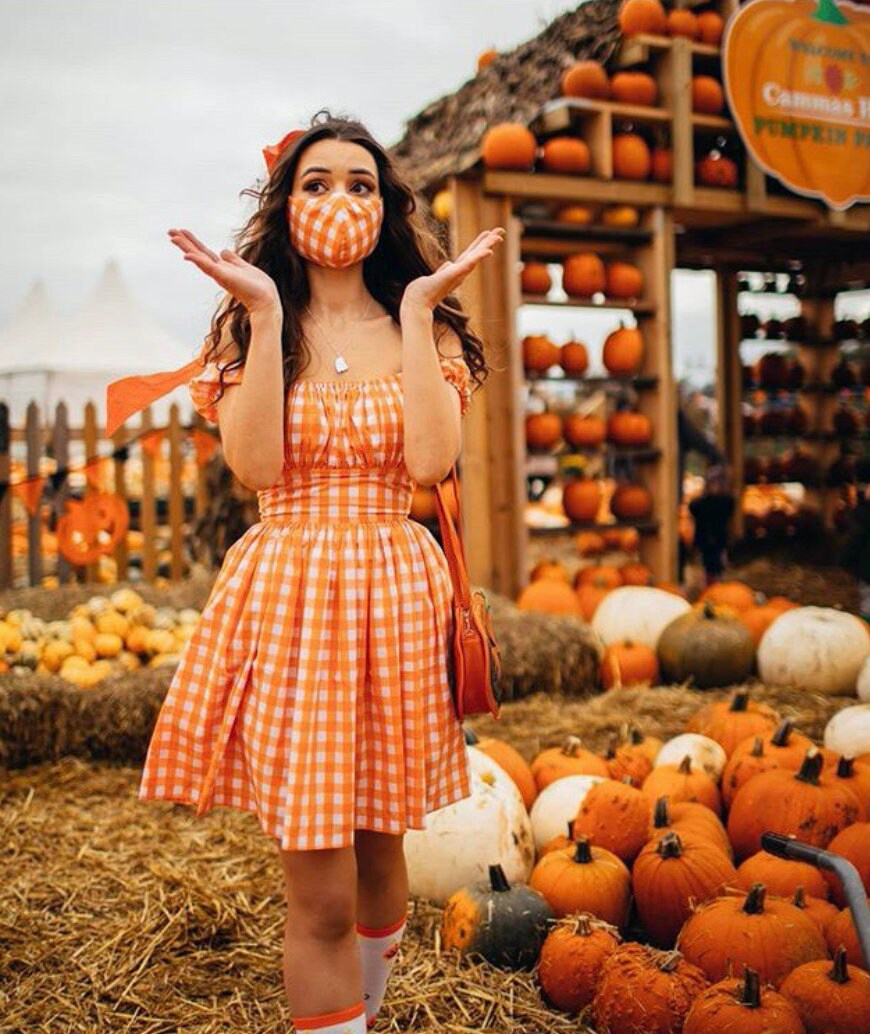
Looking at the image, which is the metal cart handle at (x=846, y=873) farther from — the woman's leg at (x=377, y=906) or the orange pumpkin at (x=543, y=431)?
the orange pumpkin at (x=543, y=431)

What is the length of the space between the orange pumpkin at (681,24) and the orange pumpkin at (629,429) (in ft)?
7.79

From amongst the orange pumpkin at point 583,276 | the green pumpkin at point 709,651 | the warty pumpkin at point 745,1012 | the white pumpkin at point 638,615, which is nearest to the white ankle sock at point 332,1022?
the warty pumpkin at point 745,1012

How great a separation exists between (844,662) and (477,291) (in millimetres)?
2791

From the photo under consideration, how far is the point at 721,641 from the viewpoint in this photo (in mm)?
4590

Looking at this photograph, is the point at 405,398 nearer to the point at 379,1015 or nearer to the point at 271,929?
the point at 379,1015

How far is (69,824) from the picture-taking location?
10.6 ft

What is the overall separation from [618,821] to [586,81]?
4.76 meters

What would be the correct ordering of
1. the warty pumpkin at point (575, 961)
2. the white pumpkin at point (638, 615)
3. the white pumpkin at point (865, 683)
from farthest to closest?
the white pumpkin at point (638, 615), the white pumpkin at point (865, 683), the warty pumpkin at point (575, 961)

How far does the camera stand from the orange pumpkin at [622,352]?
245 inches

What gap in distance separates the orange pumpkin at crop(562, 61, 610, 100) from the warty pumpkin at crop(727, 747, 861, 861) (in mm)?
4593

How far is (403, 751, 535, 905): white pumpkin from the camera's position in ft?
8.62

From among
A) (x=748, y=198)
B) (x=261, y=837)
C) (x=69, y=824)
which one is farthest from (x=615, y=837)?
(x=748, y=198)

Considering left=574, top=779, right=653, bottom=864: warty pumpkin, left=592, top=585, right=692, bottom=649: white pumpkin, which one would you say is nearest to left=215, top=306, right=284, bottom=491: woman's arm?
left=574, top=779, right=653, bottom=864: warty pumpkin

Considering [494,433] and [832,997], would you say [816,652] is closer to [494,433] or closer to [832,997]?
[494,433]
